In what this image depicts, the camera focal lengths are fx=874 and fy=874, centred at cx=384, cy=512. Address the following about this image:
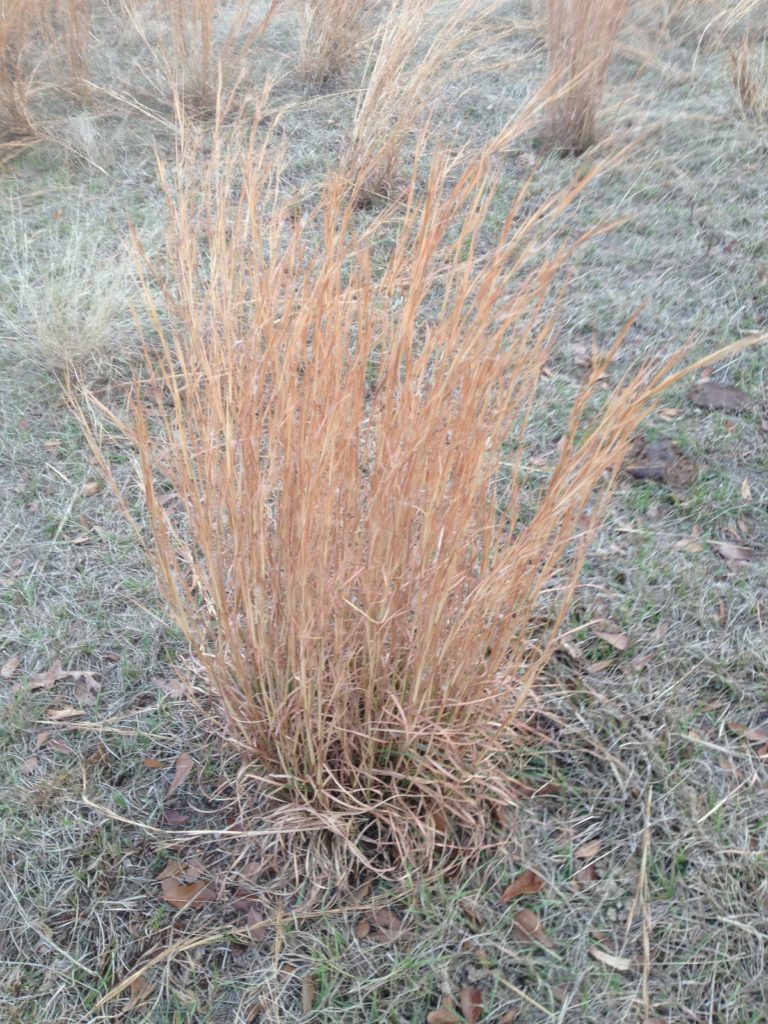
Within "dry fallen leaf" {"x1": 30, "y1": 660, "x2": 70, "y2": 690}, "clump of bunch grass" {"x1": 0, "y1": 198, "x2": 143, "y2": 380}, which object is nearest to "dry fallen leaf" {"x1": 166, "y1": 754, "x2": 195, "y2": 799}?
"dry fallen leaf" {"x1": 30, "y1": 660, "x2": 70, "y2": 690}

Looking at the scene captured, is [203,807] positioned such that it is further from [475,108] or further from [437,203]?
[475,108]

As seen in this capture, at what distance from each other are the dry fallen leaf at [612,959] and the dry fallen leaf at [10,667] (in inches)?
57.8

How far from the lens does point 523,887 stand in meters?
1.72

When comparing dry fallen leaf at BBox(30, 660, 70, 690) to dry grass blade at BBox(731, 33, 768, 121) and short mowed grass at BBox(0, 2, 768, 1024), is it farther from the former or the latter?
dry grass blade at BBox(731, 33, 768, 121)

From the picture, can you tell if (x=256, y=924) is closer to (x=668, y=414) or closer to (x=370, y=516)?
(x=370, y=516)

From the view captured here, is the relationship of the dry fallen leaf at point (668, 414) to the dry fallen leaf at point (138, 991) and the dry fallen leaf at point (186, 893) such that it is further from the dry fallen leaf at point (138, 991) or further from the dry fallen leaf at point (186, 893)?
the dry fallen leaf at point (138, 991)

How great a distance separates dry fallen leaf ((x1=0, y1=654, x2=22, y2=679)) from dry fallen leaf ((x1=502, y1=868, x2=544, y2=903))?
128 centimetres

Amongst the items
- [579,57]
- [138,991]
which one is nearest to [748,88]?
[579,57]

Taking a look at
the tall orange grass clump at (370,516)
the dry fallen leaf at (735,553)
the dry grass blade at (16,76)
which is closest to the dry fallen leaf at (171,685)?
the tall orange grass clump at (370,516)

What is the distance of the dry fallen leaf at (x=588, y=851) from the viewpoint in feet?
5.78

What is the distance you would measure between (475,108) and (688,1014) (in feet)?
13.9

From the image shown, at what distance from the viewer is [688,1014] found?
1.56 m

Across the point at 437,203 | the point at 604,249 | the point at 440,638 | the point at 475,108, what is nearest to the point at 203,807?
the point at 440,638

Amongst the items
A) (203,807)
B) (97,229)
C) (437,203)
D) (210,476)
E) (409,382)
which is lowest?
(203,807)
